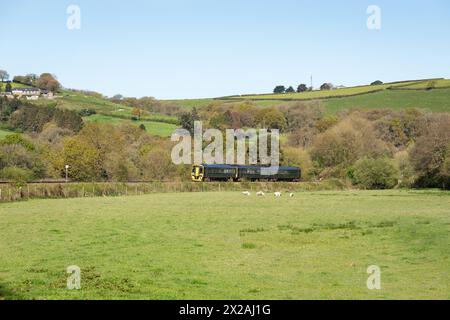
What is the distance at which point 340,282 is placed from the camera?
1593 cm

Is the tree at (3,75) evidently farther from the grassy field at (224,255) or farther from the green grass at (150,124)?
the grassy field at (224,255)

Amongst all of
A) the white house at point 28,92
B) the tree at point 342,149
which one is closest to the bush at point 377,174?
the tree at point 342,149

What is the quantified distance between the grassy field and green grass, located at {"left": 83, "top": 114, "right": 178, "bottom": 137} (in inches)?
3403

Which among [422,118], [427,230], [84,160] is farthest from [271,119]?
[427,230]

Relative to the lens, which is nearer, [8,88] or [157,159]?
[157,159]

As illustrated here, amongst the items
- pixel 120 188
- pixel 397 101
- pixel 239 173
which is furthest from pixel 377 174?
pixel 397 101

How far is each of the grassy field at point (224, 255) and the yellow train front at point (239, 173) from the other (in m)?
45.1

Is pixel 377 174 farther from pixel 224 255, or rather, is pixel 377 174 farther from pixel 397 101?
pixel 397 101

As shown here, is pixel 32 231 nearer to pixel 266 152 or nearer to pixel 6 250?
pixel 6 250

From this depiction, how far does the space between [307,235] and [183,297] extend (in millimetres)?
12486

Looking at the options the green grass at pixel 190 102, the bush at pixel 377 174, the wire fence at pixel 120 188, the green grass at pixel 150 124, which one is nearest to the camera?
the wire fence at pixel 120 188

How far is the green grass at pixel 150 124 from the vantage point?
12088cm

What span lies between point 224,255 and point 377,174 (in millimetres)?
58776
